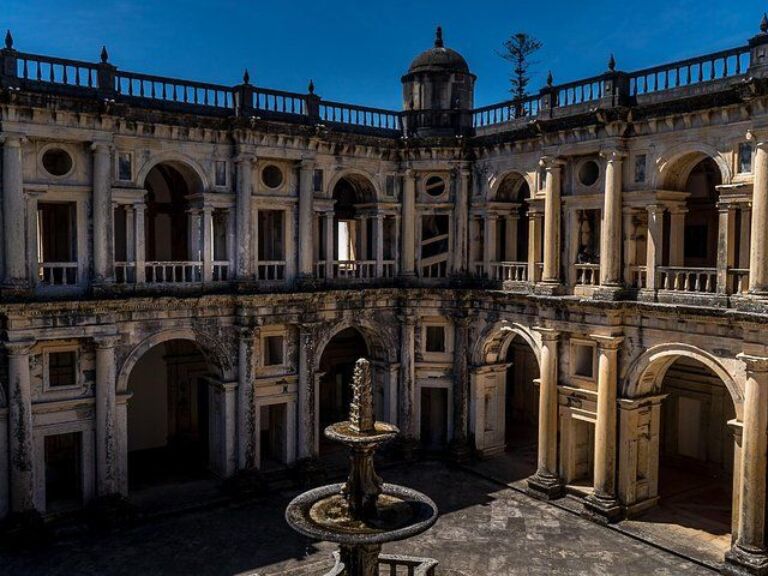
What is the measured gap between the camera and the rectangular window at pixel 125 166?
23.9 m

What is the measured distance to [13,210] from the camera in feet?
71.5

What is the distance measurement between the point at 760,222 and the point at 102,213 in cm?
1974

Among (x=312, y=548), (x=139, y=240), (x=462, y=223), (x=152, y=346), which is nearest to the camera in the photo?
(x=312, y=548)

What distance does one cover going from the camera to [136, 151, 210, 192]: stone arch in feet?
80.1

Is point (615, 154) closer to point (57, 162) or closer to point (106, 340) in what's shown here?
point (106, 340)

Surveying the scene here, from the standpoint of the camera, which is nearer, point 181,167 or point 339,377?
point 181,167

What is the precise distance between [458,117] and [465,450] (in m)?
13.9

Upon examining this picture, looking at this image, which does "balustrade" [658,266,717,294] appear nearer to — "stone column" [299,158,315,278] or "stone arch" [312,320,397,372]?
"stone arch" [312,320,397,372]

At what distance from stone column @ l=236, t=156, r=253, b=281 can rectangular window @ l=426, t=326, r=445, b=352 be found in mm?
8500

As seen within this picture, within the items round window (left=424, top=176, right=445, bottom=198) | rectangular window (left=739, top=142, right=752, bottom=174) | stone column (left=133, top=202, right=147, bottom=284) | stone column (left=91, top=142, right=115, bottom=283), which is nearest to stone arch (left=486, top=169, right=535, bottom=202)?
round window (left=424, top=176, right=445, bottom=198)

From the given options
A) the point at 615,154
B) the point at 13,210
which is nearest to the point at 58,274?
the point at 13,210

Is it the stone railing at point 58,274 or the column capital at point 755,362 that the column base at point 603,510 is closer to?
the column capital at point 755,362

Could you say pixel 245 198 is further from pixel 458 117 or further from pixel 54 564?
pixel 54 564

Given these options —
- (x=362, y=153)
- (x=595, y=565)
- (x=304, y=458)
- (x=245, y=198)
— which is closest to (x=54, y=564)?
(x=304, y=458)
